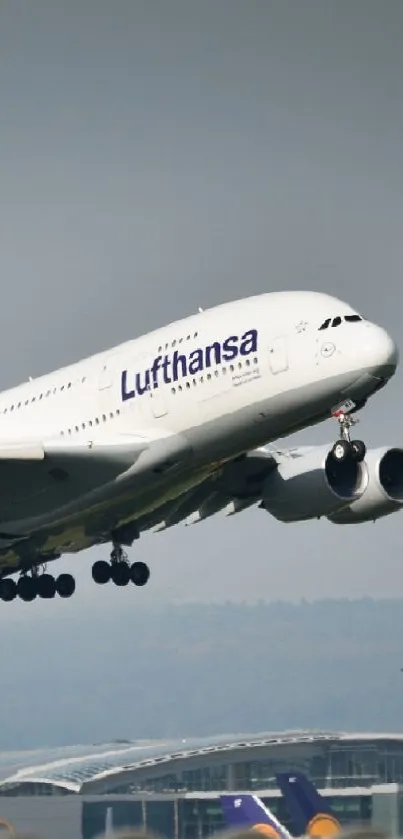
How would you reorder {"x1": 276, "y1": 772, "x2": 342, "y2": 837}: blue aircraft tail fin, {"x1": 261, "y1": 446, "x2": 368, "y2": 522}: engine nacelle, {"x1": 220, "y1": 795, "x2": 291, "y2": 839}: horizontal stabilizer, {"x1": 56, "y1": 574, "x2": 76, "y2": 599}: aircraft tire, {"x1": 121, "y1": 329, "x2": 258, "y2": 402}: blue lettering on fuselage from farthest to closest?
{"x1": 276, "y1": 772, "x2": 342, "y2": 837}: blue aircraft tail fin → {"x1": 56, "y1": 574, "x2": 76, "y2": 599}: aircraft tire → {"x1": 220, "y1": 795, "x2": 291, "y2": 839}: horizontal stabilizer → {"x1": 261, "y1": 446, "x2": 368, "y2": 522}: engine nacelle → {"x1": 121, "y1": 329, "x2": 258, "y2": 402}: blue lettering on fuselage

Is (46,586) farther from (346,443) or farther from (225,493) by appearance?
(346,443)

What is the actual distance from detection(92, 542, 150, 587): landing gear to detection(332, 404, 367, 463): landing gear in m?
10.5

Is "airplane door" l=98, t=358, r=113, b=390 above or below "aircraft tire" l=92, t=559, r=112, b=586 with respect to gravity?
above

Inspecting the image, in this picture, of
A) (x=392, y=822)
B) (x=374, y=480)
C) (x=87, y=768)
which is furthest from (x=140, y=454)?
(x=87, y=768)

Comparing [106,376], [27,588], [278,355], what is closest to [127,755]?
[27,588]

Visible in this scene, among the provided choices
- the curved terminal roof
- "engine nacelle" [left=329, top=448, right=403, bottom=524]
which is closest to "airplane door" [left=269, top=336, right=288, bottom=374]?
"engine nacelle" [left=329, top=448, right=403, bottom=524]

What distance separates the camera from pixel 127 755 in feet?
336

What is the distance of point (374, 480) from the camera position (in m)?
49.9

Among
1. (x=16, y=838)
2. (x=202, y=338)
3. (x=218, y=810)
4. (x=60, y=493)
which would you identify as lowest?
(x=16, y=838)

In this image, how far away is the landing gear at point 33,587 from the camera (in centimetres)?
5222

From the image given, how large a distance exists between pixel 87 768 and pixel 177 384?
59.9 m

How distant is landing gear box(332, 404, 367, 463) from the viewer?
137 ft

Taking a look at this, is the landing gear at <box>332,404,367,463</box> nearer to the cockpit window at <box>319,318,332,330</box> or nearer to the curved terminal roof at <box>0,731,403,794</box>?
the cockpit window at <box>319,318,332,330</box>

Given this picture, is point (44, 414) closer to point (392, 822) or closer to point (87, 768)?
point (392, 822)
